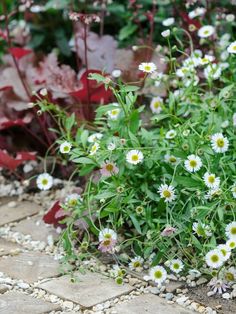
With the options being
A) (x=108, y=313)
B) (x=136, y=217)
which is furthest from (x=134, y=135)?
(x=108, y=313)

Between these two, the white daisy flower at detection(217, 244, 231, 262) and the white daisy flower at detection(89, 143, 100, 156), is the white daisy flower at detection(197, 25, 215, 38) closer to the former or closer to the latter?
the white daisy flower at detection(89, 143, 100, 156)

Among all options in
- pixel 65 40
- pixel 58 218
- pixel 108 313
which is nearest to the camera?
pixel 108 313

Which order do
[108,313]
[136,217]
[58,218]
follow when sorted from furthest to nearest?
[58,218] → [136,217] → [108,313]

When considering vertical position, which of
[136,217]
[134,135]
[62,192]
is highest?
[134,135]

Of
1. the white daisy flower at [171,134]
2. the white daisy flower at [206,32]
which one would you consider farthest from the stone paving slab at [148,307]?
the white daisy flower at [206,32]

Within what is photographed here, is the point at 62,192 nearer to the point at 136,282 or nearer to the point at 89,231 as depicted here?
the point at 89,231

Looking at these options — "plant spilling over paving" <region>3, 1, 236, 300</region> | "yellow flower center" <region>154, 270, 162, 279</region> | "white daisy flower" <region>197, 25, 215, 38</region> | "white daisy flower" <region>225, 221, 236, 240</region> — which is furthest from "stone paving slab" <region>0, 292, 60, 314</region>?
"white daisy flower" <region>197, 25, 215, 38</region>

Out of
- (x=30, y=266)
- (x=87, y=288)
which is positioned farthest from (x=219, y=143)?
(x=30, y=266)
